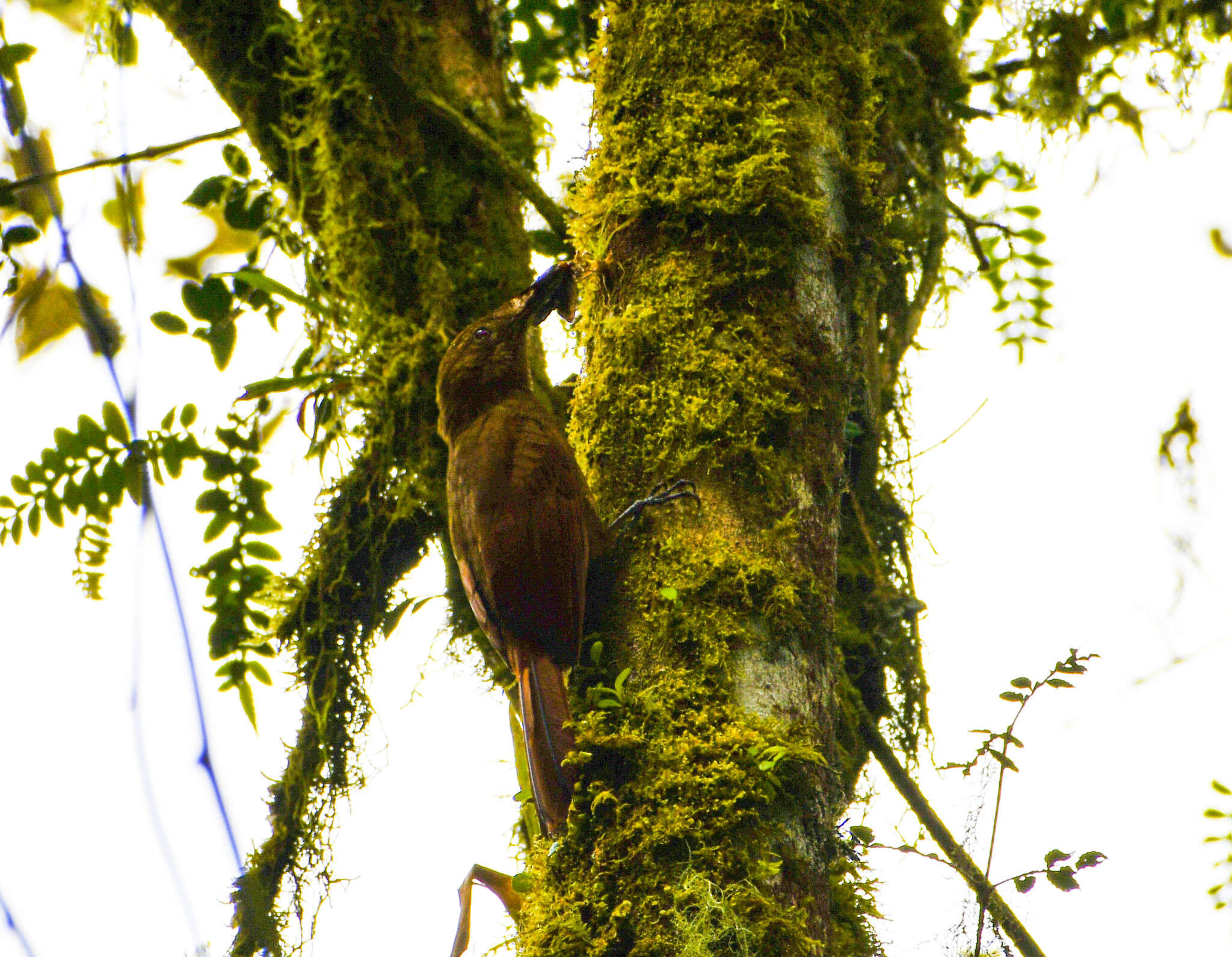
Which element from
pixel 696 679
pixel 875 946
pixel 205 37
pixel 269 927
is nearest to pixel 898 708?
pixel 875 946

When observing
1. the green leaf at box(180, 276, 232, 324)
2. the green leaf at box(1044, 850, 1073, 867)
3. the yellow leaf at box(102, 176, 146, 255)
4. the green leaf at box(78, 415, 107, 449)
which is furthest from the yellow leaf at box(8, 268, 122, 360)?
the green leaf at box(1044, 850, 1073, 867)

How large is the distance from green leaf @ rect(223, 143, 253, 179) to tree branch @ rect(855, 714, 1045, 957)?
2063 millimetres

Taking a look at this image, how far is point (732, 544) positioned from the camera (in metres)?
1.76

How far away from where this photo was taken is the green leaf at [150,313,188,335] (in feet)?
7.87

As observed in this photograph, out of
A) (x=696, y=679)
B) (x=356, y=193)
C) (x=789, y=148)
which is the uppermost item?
(x=356, y=193)

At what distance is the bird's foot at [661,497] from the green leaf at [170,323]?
1194 millimetres

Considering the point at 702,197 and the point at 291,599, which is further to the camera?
the point at 291,599

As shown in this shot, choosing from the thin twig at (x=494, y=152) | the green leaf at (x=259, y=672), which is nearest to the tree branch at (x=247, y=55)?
the thin twig at (x=494, y=152)

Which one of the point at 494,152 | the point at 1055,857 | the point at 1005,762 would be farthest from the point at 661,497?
the point at 494,152

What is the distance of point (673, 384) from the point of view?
1.90m

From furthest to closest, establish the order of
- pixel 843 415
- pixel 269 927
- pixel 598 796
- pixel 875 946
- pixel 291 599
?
pixel 291 599 → pixel 843 415 → pixel 875 946 → pixel 598 796 → pixel 269 927

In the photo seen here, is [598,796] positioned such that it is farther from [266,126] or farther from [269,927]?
[266,126]

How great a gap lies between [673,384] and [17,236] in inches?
56.2

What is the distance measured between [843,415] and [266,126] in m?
1.79
